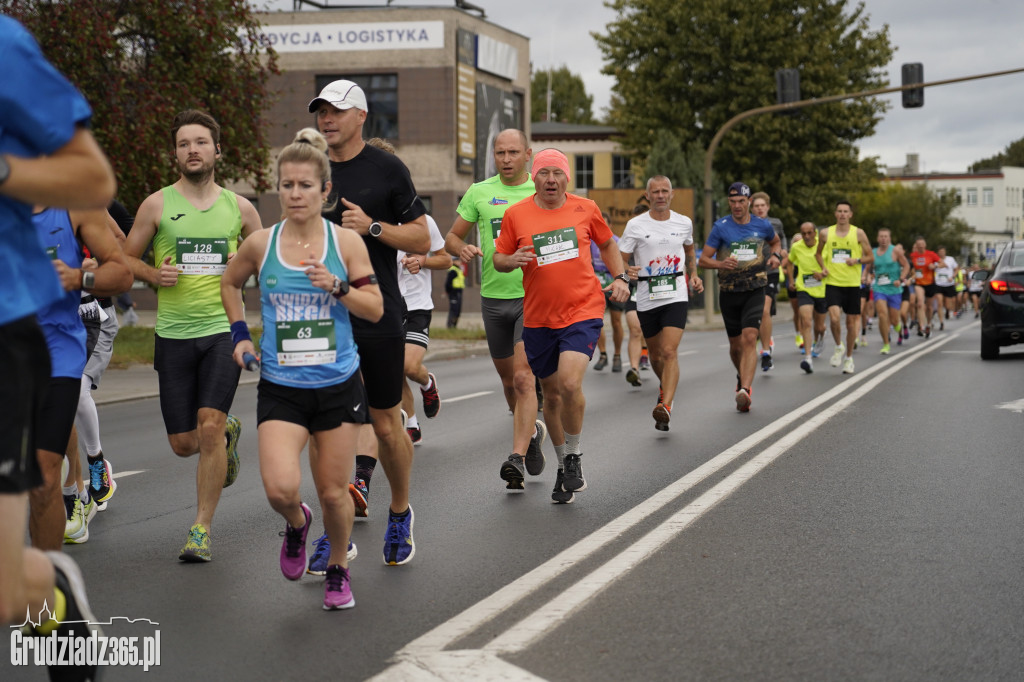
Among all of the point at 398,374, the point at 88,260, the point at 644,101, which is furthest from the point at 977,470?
the point at 644,101

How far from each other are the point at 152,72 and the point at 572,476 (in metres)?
15.9

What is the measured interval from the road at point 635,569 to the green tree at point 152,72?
10231 millimetres

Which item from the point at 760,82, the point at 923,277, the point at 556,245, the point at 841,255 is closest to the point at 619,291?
the point at 556,245

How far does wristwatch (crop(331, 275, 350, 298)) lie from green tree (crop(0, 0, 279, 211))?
15.8 metres

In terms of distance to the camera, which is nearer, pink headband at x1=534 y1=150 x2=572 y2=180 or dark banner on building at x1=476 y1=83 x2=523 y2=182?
pink headband at x1=534 y1=150 x2=572 y2=180

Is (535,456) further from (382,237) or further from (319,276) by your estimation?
(319,276)

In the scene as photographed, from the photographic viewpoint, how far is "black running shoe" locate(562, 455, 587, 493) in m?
7.70

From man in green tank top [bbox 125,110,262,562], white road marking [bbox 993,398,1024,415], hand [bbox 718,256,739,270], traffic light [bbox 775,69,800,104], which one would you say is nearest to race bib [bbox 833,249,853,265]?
white road marking [bbox 993,398,1024,415]

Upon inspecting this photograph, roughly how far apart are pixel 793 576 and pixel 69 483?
3690 millimetres

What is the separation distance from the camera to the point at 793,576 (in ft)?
18.7

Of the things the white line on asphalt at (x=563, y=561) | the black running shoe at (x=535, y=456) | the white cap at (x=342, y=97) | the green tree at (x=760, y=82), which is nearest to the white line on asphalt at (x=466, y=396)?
the white line on asphalt at (x=563, y=561)

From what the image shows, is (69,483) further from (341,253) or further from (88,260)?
(341,253)

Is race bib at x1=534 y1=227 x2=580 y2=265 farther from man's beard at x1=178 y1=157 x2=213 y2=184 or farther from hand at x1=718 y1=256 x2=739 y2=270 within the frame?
hand at x1=718 y1=256 x2=739 y2=270

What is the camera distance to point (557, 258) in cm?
770
